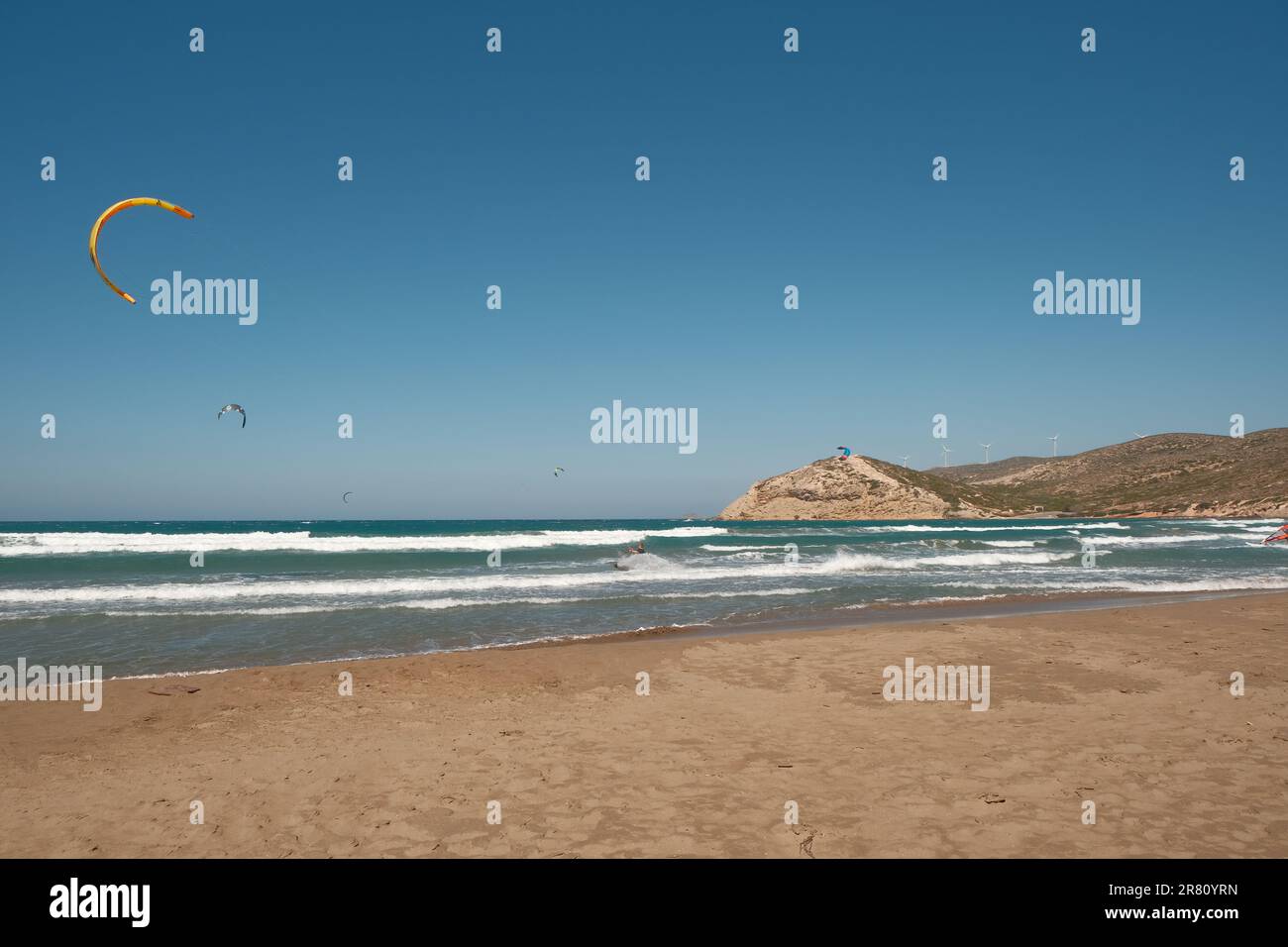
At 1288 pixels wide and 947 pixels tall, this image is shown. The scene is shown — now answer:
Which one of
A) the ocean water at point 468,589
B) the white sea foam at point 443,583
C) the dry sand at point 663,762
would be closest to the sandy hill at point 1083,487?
the ocean water at point 468,589

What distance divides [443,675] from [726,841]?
22.5 ft

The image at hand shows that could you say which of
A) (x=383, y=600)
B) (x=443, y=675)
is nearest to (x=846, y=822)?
(x=443, y=675)

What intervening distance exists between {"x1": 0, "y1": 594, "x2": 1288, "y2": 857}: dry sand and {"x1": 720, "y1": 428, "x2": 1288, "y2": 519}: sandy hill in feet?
300

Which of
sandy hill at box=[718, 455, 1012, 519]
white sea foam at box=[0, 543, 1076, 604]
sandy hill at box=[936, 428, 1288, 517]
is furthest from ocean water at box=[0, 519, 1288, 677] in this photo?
sandy hill at box=[718, 455, 1012, 519]

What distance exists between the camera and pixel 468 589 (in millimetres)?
21219

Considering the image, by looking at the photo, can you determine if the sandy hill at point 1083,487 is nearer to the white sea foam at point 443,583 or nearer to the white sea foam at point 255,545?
the white sea foam at point 255,545

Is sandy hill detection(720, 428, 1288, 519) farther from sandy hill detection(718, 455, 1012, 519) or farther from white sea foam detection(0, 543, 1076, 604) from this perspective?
white sea foam detection(0, 543, 1076, 604)

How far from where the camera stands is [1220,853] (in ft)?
13.9

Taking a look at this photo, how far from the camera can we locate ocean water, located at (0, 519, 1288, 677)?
526 inches

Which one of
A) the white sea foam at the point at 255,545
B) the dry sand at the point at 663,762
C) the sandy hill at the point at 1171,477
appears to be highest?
the sandy hill at the point at 1171,477

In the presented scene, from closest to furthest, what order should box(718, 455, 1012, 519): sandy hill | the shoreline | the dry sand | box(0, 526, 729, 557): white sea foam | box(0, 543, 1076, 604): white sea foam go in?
the dry sand < the shoreline < box(0, 543, 1076, 604): white sea foam < box(0, 526, 729, 557): white sea foam < box(718, 455, 1012, 519): sandy hill

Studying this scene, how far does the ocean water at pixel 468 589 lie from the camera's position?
13.4 metres

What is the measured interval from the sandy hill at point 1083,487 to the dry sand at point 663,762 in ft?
300
